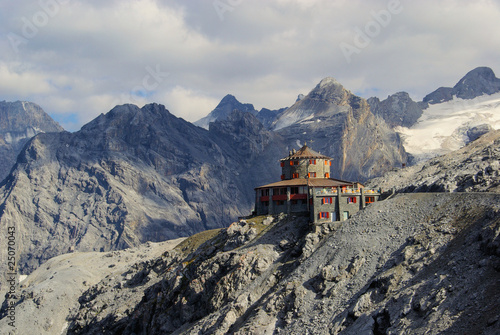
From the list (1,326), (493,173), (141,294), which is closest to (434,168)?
(493,173)

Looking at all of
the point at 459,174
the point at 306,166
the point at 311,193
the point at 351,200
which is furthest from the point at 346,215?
the point at 459,174

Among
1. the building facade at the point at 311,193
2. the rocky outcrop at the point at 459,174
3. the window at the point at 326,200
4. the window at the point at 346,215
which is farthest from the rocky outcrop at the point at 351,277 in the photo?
the rocky outcrop at the point at 459,174

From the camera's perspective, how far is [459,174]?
404 feet

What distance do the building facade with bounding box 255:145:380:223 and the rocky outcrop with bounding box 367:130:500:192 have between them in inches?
675

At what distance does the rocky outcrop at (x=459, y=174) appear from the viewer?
110 meters

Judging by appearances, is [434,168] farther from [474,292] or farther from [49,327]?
[49,327]

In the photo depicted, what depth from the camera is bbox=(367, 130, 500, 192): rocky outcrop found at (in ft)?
362

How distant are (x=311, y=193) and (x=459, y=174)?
32.2 meters

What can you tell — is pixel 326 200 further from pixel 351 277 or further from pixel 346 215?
pixel 351 277

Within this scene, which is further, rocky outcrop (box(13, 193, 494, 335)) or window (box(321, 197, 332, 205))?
window (box(321, 197, 332, 205))

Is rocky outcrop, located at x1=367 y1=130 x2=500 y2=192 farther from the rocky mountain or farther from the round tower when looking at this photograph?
the round tower

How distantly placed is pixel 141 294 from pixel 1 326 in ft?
212

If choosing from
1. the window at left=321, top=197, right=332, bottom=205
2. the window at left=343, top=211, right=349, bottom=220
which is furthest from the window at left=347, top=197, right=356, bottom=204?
the window at left=321, top=197, right=332, bottom=205

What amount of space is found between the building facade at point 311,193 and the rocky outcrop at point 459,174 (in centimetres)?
1713
